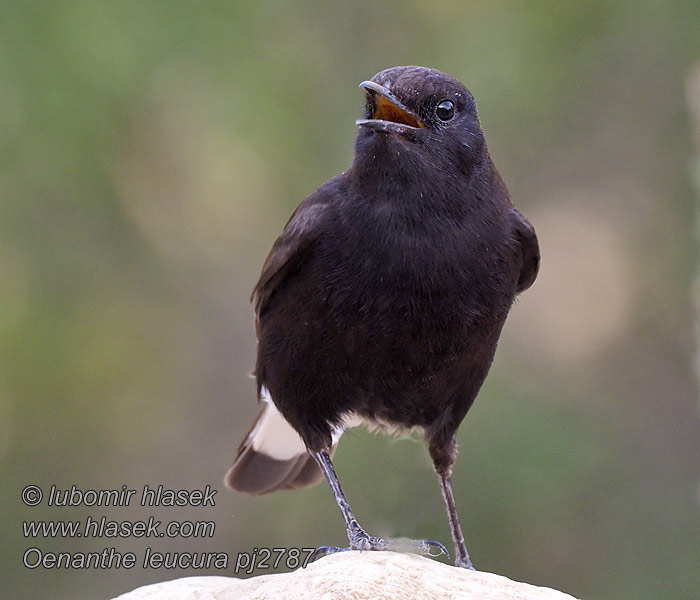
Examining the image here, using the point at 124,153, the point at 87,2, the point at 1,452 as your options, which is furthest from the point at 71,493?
the point at 87,2

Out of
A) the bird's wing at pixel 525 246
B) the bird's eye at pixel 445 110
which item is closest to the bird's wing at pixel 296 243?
the bird's eye at pixel 445 110

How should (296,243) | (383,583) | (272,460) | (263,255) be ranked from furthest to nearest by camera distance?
(263,255)
(272,460)
(296,243)
(383,583)

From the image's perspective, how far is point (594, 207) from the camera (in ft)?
30.5

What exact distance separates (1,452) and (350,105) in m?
3.63

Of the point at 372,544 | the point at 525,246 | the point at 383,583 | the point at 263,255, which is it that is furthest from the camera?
the point at 263,255

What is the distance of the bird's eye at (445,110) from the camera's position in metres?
4.70

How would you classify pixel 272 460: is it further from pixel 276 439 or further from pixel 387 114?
pixel 387 114

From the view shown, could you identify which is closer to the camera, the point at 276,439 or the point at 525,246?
the point at 525,246

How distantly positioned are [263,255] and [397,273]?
414cm

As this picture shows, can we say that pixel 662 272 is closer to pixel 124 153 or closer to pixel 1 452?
pixel 124 153

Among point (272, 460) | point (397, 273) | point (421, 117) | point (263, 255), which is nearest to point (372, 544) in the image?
point (397, 273)

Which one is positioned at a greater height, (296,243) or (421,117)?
(421,117)

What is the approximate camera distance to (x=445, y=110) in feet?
15.5

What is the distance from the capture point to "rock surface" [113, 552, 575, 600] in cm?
387
